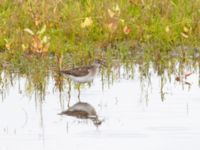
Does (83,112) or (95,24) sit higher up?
(95,24)

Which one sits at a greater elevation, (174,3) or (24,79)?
(174,3)

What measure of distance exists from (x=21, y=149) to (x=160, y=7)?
6664 mm

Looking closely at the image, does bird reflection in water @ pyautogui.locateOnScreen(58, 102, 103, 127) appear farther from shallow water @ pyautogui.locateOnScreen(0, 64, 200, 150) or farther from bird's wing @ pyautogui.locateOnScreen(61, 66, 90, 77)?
bird's wing @ pyautogui.locateOnScreen(61, 66, 90, 77)

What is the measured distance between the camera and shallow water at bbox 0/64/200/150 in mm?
8867

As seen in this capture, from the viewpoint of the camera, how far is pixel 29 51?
42.9 ft

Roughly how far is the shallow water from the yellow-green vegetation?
4.68 feet

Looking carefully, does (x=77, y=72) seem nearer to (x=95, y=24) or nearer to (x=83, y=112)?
(x=83, y=112)

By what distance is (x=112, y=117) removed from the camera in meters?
9.94

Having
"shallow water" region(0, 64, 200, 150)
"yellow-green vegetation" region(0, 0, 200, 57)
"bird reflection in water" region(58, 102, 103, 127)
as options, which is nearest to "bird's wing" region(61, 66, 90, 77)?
"shallow water" region(0, 64, 200, 150)

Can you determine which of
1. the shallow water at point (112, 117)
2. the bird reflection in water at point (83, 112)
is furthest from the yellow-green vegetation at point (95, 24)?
the bird reflection in water at point (83, 112)

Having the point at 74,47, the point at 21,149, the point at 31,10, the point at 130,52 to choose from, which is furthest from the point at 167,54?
the point at 21,149

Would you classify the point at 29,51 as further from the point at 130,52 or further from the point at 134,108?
the point at 134,108

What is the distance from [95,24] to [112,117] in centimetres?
432

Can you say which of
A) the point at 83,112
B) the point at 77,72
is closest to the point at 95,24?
the point at 77,72
